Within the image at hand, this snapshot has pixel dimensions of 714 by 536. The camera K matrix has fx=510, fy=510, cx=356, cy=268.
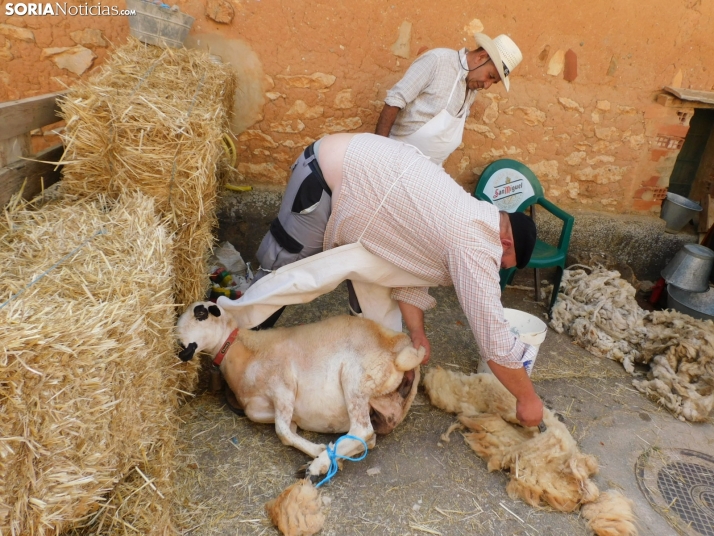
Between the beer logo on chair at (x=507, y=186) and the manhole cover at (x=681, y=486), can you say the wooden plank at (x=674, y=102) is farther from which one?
the manhole cover at (x=681, y=486)

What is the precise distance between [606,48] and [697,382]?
3224 mm

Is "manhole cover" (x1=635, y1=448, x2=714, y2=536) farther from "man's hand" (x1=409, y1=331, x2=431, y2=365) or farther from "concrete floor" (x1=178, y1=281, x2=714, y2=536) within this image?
"man's hand" (x1=409, y1=331, x2=431, y2=365)

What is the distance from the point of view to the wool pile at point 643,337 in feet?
12.4

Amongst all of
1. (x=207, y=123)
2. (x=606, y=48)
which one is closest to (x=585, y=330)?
(x=606, y=48)

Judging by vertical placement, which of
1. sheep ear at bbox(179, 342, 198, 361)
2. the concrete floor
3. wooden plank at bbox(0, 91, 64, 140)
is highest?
wooden plank at bbox(0, 91, 64, 140)

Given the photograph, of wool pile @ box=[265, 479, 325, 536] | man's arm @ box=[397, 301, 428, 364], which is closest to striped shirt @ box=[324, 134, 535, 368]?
man's arm @ box=[397, 301, 428, 364]

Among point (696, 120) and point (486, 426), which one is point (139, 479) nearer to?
point (486, 426)

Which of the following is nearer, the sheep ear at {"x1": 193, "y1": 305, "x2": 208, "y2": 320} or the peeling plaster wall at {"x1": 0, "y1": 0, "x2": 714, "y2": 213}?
the sheep ear at {"x1": 193, "y1": 305, "x2": 208, "y2": 320}

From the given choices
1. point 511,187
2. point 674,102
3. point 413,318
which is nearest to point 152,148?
point 413,318

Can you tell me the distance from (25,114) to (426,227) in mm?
2150

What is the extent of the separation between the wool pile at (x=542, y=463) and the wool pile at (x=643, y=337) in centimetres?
134

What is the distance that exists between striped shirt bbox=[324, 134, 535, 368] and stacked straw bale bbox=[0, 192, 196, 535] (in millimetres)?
1049

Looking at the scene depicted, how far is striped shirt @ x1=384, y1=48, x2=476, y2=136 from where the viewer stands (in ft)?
13.1

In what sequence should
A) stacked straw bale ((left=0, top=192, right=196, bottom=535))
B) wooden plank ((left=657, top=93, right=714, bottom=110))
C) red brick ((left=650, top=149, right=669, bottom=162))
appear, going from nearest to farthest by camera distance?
stacked straw bale ((left=0, top=192, right=196, bottom=535)), wooden plank ((left=657, top=93, right=714, bottom=110)), red brick ((left=650, top=149, right=669, bottom=162))
